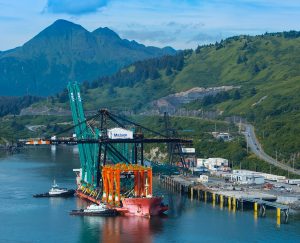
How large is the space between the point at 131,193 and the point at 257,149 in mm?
39587

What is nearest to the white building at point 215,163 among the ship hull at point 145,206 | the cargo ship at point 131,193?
the cargo ship at point 131,193

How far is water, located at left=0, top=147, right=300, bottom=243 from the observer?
2283 inches

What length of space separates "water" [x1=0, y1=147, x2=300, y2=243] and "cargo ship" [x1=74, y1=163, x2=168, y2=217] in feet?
3.75

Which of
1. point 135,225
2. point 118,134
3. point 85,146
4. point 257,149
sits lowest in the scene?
point 135,225

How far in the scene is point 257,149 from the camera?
107 metres

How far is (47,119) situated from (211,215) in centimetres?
13300

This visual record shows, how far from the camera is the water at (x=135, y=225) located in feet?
190

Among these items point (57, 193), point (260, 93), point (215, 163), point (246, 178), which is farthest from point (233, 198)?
point (260, 93)

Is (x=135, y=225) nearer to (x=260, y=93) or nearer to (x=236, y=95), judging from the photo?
(x=260, y=93)

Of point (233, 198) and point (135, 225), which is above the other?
point (233, 198)

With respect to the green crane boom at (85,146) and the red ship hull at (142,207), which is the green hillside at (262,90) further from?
the red ship hull at (142,207)

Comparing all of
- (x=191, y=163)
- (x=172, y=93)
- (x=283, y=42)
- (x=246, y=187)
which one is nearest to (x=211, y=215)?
(x=246, y=187)

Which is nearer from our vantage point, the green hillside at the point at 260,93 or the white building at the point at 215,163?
the white building at the point at 215,163

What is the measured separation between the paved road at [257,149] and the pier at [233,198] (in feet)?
37.1
